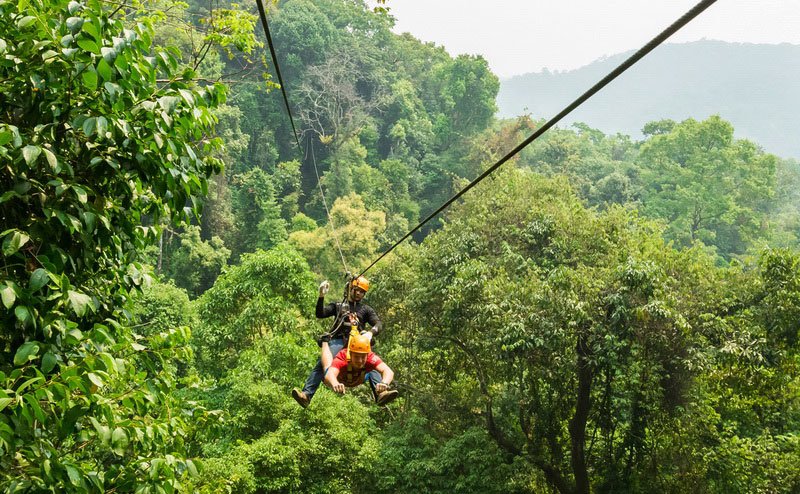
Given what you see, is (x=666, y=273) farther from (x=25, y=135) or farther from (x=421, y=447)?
(x=25, y=135)

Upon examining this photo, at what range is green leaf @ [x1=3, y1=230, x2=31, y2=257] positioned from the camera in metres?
2.14

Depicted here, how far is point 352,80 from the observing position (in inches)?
1642

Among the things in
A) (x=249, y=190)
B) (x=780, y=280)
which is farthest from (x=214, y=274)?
(x=780, y=280)

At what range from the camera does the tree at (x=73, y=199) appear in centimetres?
220

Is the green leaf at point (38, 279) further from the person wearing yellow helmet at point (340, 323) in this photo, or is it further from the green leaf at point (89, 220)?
the person wearing yellow helmet at point (340, 323)

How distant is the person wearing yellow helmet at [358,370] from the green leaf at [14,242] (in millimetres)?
2506

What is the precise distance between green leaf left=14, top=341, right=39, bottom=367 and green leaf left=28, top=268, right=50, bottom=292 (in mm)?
200

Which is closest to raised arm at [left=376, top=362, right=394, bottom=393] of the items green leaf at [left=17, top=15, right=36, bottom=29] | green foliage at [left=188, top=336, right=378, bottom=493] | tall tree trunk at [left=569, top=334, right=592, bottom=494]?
green leaf at [left=17, top=15, right=36, bottom=29]

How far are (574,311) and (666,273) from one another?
226 cm

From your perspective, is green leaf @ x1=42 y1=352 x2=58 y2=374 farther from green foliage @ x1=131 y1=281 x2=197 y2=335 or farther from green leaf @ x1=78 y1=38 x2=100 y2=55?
green foliage @ x1=131 y1=281 x2=197 y2=335

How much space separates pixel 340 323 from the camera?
16.0 feet

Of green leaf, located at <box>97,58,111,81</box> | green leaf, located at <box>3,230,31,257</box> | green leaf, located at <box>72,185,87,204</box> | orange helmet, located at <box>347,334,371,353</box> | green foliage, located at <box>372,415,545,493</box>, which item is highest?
green leaf, located at <box>97,58,111,81</box>

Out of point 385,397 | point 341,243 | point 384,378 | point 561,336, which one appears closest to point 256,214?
point 341,243

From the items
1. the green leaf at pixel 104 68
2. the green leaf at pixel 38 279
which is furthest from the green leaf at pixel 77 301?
the green leaf at pixel 104 68
